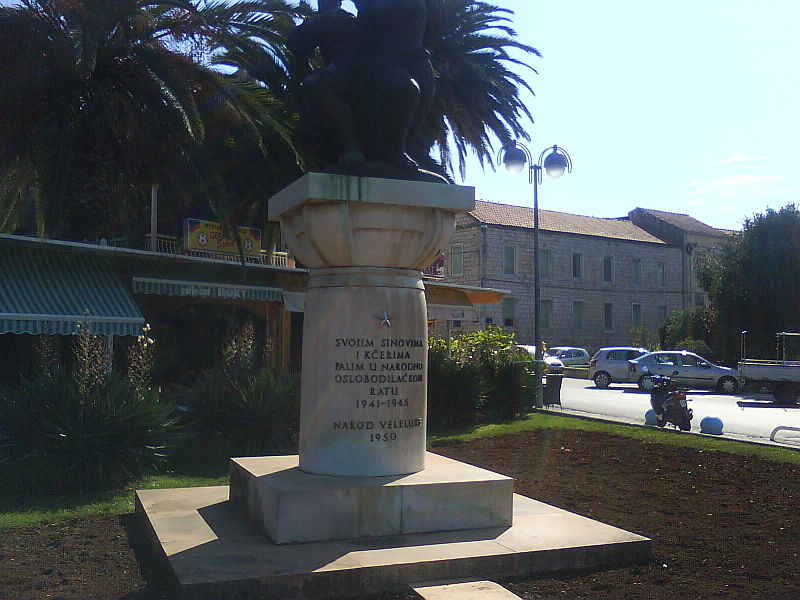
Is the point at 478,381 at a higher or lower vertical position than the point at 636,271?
lower

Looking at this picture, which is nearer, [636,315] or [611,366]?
[611,366]

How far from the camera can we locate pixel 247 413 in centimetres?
1119

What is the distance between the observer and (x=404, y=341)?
6.38 metres

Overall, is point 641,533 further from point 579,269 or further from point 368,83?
point 579,269

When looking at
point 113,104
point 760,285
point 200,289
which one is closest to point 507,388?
point 200,289

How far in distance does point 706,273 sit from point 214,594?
39487mm

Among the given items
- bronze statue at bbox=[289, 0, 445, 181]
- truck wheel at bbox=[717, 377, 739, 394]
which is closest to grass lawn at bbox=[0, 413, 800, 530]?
bronze statue at bbox=[289, 0, 445, 181]

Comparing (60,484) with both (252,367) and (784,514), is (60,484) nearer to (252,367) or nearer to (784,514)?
(252,367)

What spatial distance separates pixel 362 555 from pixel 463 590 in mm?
736

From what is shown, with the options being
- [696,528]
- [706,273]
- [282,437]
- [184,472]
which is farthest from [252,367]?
[706,273]

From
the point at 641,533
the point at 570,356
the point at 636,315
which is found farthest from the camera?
the point at 636,315

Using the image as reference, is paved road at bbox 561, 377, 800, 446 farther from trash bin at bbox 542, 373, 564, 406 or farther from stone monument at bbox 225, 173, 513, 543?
stone monument at bbox 225, 173, 513, 543

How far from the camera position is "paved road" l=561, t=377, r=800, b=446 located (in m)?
16.3

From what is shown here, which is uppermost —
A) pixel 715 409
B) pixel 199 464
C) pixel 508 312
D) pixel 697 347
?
pixel 508 312
